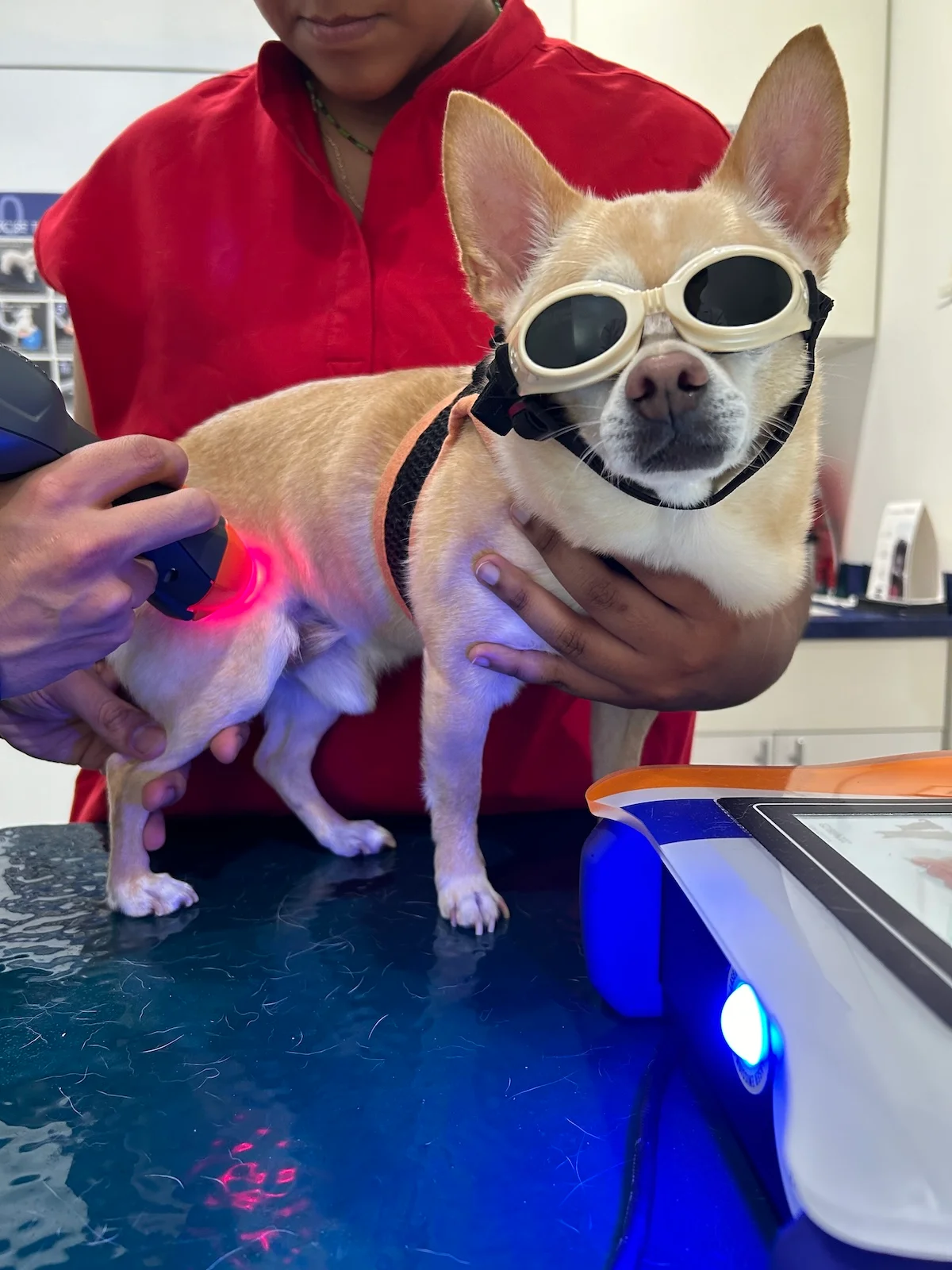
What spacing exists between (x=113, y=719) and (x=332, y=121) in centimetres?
89

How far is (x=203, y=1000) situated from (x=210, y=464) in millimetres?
649

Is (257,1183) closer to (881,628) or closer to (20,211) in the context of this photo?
(881,628)

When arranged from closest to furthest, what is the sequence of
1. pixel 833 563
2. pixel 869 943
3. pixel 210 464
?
pixel 869 943, pixel 210 464, pixel 833 563

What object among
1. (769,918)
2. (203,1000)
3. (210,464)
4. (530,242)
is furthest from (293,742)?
(769,918)

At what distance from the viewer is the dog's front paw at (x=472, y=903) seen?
0.79 m

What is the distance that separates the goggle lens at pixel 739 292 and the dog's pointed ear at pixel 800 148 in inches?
6.2

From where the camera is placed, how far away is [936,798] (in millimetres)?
628

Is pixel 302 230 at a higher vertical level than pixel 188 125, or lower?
lower

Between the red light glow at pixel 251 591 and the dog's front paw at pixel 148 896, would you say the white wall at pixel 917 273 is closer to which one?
the red light glow at pixel 251 591

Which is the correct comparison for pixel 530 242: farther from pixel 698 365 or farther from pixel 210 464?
pixel 210 464

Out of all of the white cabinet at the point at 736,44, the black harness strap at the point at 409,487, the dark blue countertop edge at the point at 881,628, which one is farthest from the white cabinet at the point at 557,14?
the black harness strap at the point at 409,487

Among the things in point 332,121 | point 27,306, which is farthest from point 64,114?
point 332,121

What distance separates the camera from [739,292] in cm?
61

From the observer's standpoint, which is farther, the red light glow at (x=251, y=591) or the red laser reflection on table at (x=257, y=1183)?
the red light glow at (x=251, y=591)
